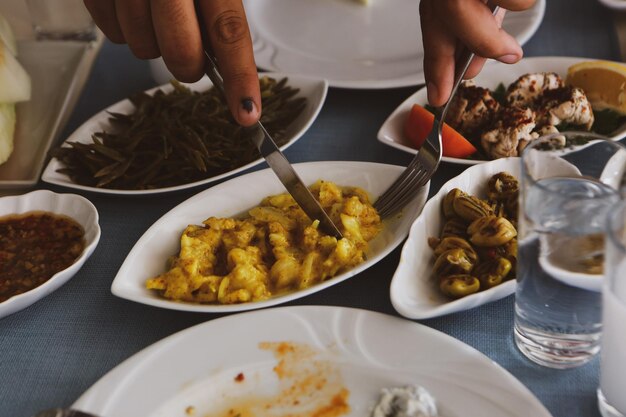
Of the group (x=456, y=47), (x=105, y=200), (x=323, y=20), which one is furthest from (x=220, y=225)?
(x=323, y=20)

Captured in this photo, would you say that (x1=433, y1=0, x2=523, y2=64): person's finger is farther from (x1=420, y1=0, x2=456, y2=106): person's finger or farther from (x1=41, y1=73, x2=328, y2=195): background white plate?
(x1=41, y1=73, x2=328, y2=195): background white plate

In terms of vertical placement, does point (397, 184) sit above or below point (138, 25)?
below

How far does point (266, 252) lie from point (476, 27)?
68cm

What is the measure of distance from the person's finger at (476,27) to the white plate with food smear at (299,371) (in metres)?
0.65

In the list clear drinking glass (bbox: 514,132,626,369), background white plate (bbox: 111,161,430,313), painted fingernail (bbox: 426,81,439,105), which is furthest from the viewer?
painted fingernail (bbox: 426,81,439,105)

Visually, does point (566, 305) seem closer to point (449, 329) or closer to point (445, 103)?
point (449, 329)

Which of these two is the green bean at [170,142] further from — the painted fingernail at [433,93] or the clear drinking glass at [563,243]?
the clear drinking glass at [563,243]

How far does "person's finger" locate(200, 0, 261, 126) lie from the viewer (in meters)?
1.55

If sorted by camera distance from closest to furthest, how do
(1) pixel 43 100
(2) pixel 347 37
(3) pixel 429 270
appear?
(3) pixel 429 270 → (1) pixel 43 100 → (2) pixel 347 37

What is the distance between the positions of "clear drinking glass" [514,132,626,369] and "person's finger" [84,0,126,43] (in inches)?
39.8

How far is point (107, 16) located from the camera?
67.2 inches

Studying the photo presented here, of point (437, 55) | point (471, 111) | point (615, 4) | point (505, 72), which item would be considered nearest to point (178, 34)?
point (437, 55)

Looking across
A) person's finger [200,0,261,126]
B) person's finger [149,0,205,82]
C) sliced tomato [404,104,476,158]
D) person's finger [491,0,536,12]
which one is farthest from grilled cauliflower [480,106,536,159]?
person's finger [149,0,205,82]

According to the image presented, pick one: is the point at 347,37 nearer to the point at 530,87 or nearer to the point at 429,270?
the point at 530,87
